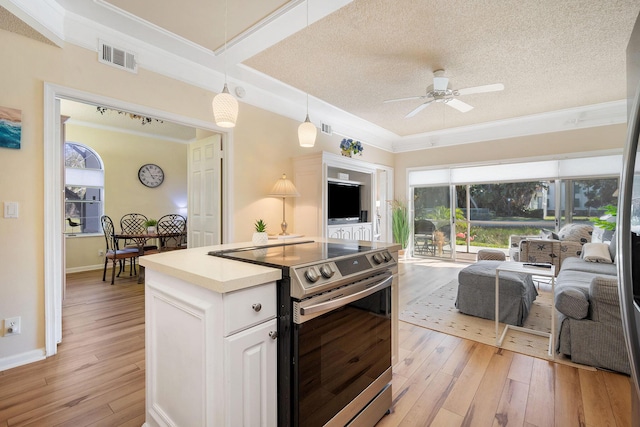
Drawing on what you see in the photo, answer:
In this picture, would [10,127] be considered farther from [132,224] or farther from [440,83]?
Result: [132,224]

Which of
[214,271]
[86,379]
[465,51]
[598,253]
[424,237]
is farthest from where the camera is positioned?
[424,237]

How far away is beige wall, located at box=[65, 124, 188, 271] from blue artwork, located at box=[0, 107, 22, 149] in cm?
386

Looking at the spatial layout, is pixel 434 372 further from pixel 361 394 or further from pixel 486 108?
pixel 486 108

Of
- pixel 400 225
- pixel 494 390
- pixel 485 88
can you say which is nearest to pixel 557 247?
pixel 400 225

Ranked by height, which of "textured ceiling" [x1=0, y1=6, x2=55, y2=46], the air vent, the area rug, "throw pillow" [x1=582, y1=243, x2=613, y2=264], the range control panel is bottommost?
the area rug

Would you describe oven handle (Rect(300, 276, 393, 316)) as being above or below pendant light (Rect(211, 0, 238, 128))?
below

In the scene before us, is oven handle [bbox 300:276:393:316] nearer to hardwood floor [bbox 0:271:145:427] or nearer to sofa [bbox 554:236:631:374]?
hardwood floor [bbox 0:271:145:427]

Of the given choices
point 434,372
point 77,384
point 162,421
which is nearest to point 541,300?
point 434,372

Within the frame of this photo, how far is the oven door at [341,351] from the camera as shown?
1.21 m

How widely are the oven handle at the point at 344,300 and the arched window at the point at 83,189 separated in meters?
6.09

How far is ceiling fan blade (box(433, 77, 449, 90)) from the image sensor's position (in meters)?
3.25

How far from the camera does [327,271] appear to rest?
1.31 meters

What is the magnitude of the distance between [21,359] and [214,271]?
2.23 metres

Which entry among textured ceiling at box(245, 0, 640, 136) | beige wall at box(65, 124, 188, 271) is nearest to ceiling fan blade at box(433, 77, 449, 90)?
textured ceiling at box(245, 0, 640, 136)
